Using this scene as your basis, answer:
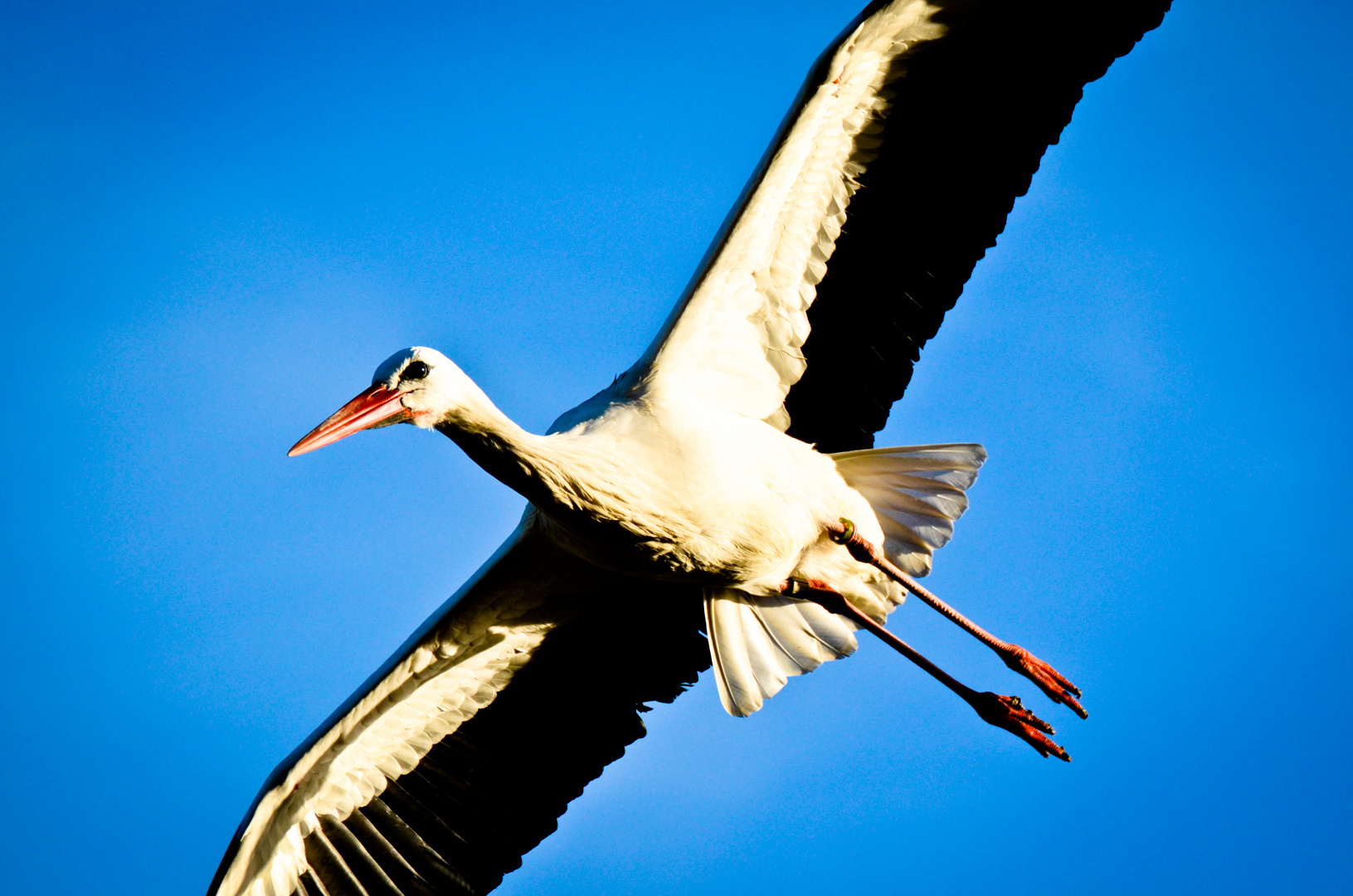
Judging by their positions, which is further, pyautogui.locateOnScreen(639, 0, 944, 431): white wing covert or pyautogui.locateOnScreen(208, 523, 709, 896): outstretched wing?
pyautogui.locateOnScreen(208, 523, 709, 896): outstretched wing

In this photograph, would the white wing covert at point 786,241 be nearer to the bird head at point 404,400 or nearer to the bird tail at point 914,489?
the bird tail at point 914,489

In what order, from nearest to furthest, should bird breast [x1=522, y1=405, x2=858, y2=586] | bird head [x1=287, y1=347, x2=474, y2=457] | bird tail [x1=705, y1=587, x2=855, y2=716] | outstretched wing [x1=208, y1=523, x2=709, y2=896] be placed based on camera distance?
bird head [x1=287, y1=347, x2=474, y2=457], bird breast [x1=522, y1=405, x2=858, y2=586], outstretched wing [x1=208, y1=523, x2=709, y2=896], bird tail [x1=705, y1=587, x2=855, y2=716]

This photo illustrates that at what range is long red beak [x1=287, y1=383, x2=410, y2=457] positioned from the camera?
393cm

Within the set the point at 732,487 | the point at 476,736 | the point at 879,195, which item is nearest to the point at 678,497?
the point at 732,487

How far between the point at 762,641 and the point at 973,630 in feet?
3.00

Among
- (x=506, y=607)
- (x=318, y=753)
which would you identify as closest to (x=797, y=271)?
(x=506, y=607)

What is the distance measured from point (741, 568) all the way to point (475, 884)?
75.0 inches

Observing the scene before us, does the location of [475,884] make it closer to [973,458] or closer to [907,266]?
[973,458]

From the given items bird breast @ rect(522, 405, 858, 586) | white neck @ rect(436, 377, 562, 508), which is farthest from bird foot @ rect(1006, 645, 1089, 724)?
white neck @ rect(436, 377, 562, 508)

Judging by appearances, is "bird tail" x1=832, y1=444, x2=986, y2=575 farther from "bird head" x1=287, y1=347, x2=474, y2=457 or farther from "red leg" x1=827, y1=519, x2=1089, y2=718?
"bird head" x1=287, y1=347, x2=474, y2=457

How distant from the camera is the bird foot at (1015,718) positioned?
4743mm

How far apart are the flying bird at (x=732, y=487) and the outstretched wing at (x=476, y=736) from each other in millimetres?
11

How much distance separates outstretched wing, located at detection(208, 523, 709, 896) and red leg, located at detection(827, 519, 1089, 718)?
80 centimetres

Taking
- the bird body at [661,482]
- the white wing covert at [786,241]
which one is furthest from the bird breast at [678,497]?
the white wing covert at [786,241]
